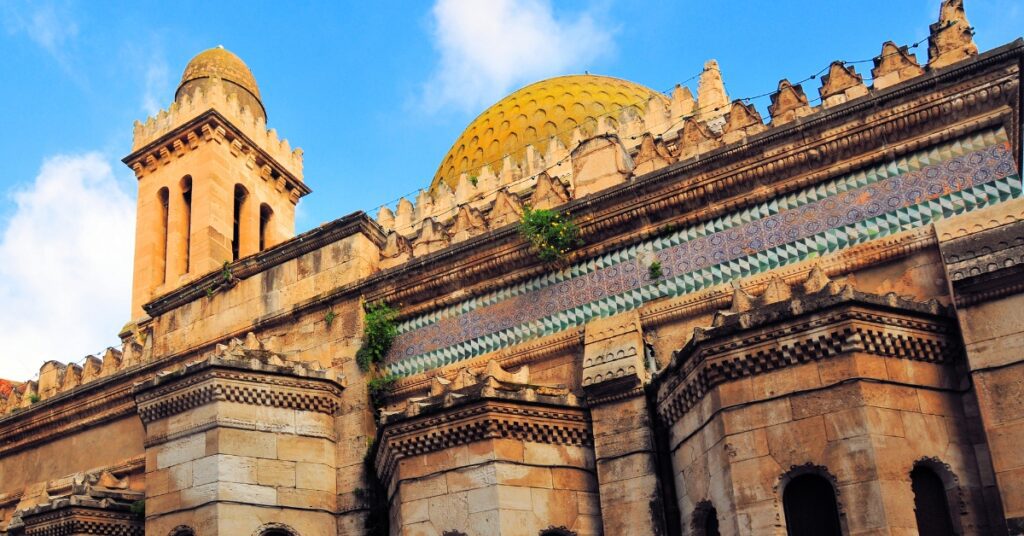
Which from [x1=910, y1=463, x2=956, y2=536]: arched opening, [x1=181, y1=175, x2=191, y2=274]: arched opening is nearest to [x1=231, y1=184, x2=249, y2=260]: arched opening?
[x1=181, y1=175, x2=191, y2=274]: arched opening

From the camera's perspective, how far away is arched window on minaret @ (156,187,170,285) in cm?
3030

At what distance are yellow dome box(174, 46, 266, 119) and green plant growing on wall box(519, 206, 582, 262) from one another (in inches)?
793

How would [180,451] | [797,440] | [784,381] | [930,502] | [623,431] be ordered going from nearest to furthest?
[930,502], [797,440], [784,381], [623,431], [180,451]

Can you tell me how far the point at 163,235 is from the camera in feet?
102

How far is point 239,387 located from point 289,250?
354 cm

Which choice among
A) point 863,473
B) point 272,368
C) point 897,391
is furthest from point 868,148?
point 272,368


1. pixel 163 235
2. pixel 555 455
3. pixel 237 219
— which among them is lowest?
pixel 555 455

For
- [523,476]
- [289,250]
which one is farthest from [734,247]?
[289,250]

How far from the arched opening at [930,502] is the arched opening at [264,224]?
24634mm

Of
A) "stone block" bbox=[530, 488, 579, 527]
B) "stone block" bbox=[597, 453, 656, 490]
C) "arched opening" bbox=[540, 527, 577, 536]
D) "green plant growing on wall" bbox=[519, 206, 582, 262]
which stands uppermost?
"green plant growing on wall" bbox=[519, 206, 582, 262]

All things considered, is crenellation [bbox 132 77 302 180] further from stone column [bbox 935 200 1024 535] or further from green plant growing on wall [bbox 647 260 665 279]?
stone column [bbox 935 200 1024 535]

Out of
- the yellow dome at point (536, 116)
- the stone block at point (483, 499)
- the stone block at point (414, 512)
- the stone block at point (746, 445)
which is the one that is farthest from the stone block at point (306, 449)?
the yellow dome at point (536, 116)

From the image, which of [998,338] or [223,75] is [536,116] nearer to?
[223,75]

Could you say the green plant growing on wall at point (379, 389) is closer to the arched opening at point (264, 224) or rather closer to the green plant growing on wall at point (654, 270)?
the green plant growing on wall at point (654, 270)
